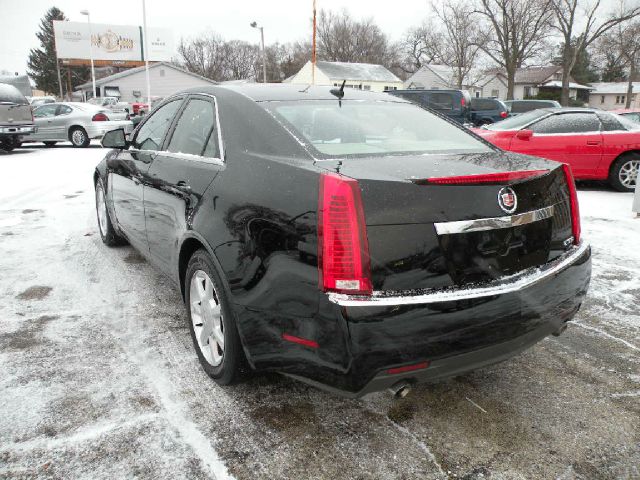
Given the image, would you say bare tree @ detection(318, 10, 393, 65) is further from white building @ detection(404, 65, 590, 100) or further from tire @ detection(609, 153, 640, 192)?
tire @ detection(609, 153, 640, 192)

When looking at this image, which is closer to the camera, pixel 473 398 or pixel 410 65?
pixel 473 398

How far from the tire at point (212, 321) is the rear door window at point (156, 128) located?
4.02 feet

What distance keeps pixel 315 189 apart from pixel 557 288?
119 centimetres

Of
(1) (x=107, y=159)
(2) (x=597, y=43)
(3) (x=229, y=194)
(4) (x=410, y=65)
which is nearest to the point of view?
(3) (x=229, y=194)

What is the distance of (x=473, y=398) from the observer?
2.67m

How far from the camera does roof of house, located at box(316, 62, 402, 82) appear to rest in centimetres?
5891

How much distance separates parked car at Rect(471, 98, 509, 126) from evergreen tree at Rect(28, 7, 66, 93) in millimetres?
72851

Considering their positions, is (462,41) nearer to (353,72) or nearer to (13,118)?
(353,72)

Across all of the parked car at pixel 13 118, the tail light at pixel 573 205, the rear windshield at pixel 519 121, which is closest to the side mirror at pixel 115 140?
the tail light at pixel 573 205

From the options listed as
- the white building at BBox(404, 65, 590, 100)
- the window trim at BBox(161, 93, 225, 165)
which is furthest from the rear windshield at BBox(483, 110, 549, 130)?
the white building at BBox(404, 65, 590, 100)

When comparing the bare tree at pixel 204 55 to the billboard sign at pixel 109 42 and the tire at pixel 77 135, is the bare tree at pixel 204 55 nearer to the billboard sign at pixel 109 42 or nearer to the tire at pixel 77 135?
the billboard sign at pixel 109 42

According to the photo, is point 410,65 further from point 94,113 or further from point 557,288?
point 557,288

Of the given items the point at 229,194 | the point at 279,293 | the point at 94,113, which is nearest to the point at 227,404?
the point at 279,293

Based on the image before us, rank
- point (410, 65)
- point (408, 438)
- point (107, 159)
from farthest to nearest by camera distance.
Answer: point (410, 65)
point (107, 159)
point (408, 438)
